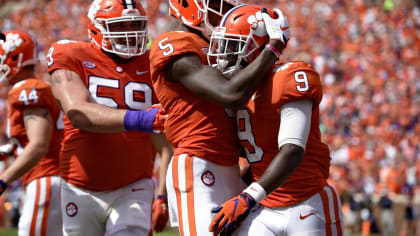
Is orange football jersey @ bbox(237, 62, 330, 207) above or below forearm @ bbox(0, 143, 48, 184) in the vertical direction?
above

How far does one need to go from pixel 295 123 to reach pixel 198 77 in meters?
0.50

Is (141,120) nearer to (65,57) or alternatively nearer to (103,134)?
(103,134)

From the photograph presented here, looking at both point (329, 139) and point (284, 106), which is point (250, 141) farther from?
point (329, 139)

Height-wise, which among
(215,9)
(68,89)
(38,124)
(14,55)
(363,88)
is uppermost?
(215,9)

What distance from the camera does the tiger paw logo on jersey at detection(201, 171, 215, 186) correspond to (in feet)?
9.99

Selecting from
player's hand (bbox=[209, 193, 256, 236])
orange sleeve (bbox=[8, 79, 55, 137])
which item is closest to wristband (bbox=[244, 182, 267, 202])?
player's hand (bbox=[209, 193, 256, 236])

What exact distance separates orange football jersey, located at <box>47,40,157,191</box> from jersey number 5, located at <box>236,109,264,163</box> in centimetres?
101

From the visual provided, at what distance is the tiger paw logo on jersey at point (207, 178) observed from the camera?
9.99 ft

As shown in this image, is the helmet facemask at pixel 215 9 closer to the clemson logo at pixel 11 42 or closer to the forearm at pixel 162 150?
the forearm at pixel 162 150

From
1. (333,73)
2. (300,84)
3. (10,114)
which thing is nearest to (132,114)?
(300,84)

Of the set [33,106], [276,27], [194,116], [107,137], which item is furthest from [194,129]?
[33,106]

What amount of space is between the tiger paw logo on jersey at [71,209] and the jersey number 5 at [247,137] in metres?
1.30

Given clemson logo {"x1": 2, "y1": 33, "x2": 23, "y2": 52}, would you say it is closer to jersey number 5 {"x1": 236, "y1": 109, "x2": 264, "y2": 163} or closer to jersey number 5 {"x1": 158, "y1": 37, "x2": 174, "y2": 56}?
jersey number 5 {"x1": 158, "y1": 37, "x2": 174, "y2": 56}

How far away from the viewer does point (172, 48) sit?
3.01 metres
